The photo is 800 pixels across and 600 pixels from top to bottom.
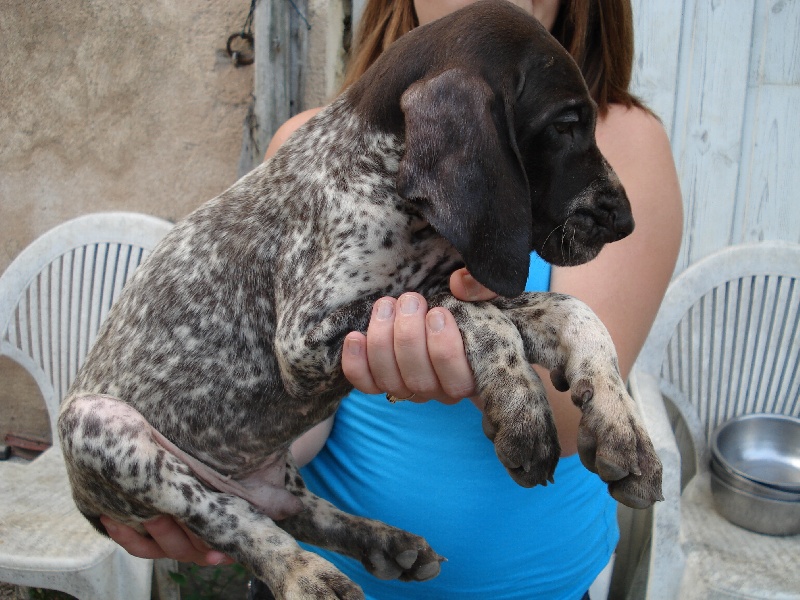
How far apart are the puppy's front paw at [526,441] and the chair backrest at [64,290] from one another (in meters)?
3.18

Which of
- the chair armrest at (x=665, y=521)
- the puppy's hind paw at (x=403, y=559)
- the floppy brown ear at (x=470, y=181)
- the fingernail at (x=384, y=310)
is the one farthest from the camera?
the chair armrest at (x=665, y=521)

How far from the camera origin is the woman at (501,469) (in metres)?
2.61

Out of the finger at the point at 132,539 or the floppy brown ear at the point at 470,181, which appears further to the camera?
the finger at the point at 132,539

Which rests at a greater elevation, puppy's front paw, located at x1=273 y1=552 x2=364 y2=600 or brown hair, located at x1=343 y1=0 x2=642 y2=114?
brown hair, located at x1=343 y1=0 x2=642 y2=114

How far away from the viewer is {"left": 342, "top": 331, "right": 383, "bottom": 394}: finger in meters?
1.96

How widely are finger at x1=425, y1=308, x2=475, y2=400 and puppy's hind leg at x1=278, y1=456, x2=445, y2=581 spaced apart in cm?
66

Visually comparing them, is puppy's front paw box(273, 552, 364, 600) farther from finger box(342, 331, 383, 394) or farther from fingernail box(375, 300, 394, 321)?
fingernail box(375, 300, 394, 321)

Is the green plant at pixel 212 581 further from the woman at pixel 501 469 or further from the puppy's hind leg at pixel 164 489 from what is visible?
the puppy's hind leg at pixel 164 489

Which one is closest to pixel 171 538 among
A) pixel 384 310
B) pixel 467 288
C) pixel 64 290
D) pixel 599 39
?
pixel 384 310

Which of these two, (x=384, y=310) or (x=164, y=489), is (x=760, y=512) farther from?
(x=164, y=489)

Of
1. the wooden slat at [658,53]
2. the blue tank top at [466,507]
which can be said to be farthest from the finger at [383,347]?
the wooden slat at [658,53]

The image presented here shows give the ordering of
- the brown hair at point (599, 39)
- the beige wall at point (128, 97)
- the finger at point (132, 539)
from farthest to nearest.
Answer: the beige wall at point (128, 97), the brown hair at point (599, 39), the finger at point (132, 539)

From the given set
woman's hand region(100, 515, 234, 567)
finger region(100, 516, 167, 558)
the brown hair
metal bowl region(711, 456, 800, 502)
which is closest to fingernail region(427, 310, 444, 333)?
woman's hand region(100, 515, 234, 567)

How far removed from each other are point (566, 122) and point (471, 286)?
47cm
